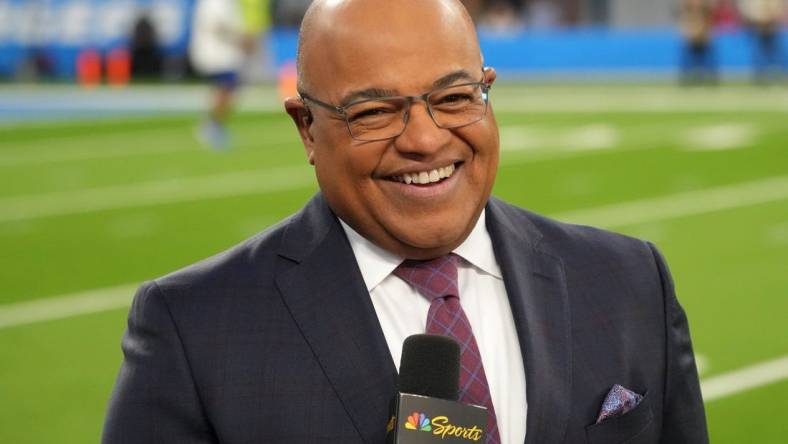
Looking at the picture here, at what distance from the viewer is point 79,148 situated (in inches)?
660

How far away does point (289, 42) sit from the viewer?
2892cm

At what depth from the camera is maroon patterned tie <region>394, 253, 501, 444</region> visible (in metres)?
2.32

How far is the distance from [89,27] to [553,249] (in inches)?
1127

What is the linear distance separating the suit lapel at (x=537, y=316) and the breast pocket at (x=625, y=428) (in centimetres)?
6

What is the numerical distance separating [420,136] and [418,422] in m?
0.53

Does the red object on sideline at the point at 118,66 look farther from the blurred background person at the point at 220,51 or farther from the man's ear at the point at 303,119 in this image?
the man's ear at the point at 303,119

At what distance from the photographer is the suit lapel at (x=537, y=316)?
232 cm

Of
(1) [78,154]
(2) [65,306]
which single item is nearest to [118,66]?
(1) [78,154]

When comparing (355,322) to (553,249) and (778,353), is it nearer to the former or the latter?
(553,249)

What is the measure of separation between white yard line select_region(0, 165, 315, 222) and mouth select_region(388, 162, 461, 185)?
9866mm

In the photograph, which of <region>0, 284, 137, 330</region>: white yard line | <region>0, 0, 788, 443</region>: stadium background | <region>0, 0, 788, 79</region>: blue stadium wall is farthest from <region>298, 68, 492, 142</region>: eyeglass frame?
<region>0, 0, 788, 79</region>: blue stadium wall

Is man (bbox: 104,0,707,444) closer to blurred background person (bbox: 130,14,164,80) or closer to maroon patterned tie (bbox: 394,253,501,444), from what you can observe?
maroon patterned tie (bbox: 394,253,501,444)

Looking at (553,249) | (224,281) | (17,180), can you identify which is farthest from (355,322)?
(17,180)

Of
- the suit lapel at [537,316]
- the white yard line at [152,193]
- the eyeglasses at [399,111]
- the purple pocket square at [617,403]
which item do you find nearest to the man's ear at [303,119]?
the eyeglasses at [399,111]
